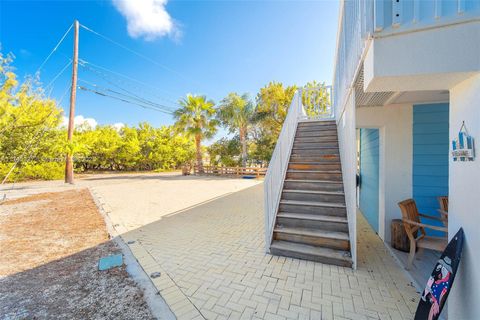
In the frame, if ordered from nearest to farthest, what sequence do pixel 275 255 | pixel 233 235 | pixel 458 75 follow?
1. pixel 458 75
2. pixel 275 255
3. pixel 233 235

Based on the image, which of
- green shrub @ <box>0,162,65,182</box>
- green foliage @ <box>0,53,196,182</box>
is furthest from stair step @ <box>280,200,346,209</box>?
green shrub @ <box>0,162,65,182</box>

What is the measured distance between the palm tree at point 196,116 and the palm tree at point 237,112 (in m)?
0.88

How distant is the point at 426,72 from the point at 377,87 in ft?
1.14

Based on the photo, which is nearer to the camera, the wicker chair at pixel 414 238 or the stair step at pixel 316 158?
the wicker chair at pixel 414 238

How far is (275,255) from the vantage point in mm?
3098

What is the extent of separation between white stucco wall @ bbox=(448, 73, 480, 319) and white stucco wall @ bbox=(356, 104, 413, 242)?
2.18 meters

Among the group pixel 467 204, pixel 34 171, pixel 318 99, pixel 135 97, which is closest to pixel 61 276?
pixel 467 204

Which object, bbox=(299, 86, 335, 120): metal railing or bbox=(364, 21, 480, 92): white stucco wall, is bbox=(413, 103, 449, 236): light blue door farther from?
bbox=(299, 86, 335, 120): metal railing

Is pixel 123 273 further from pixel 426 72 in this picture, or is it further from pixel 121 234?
pixel 426 72

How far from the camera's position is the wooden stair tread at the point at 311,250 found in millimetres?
2766

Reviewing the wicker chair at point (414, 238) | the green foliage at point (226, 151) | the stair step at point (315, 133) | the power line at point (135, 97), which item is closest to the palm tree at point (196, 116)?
the power line at point (135, 97)

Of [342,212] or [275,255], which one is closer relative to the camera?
[275,255]

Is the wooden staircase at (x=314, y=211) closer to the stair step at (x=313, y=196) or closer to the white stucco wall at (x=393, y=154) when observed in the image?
the stair step at (x=313, y=196)

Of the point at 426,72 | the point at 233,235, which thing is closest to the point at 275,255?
the point at 233,235
